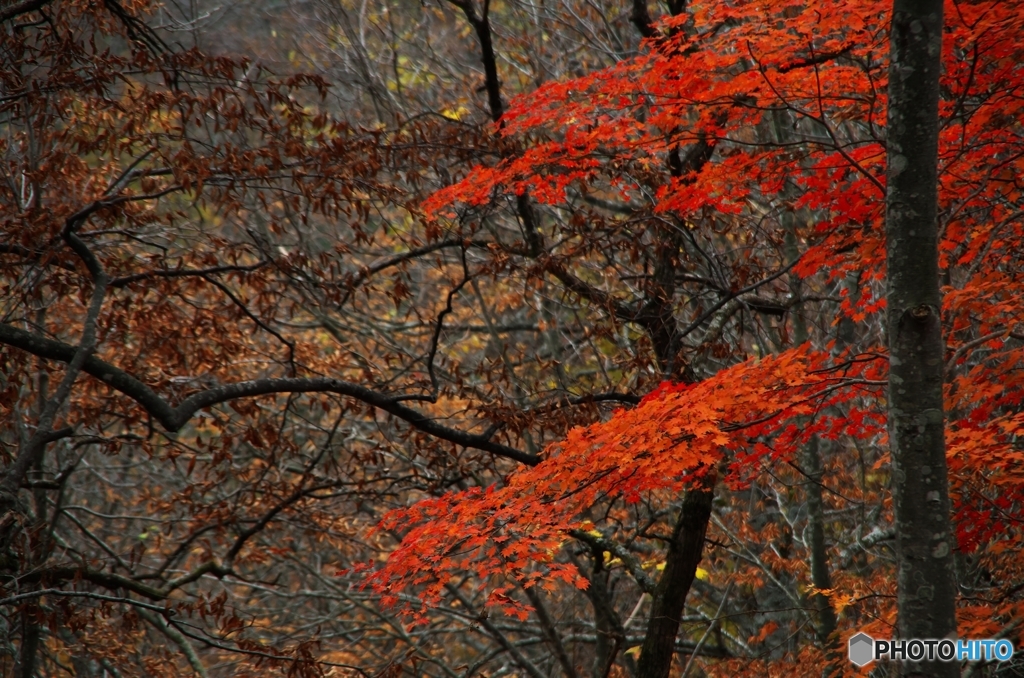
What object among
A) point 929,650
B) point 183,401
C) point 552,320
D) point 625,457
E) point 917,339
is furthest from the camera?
point 552,320

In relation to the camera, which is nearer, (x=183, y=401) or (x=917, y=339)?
(x=917, y=339)

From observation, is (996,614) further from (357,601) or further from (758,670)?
(357,601)

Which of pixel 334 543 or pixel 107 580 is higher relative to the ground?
pixel 334 543

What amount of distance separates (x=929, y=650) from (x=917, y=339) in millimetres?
1286

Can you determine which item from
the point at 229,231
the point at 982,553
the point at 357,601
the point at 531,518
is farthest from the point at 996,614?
the point at 229,231

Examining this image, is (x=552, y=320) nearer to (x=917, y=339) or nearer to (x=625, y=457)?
(x=625, y=457)

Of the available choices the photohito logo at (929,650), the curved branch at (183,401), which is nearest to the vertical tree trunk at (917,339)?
the photohito logo at (929,650)

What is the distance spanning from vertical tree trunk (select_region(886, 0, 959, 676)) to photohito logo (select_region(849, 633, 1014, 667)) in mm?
60

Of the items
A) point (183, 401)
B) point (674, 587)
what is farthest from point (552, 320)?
point (183, 401)

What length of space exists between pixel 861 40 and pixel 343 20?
6482 millimetres

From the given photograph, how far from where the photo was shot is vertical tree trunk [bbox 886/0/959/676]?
11.8ft

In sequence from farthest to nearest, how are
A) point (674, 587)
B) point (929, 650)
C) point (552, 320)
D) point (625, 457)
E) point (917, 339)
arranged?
point (552, 320)
point (674, 587)
point (625, 457)
point (917, 339)
point (929, 650)

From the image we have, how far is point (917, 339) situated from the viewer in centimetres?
363

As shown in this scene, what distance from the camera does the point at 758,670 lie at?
767 cm
